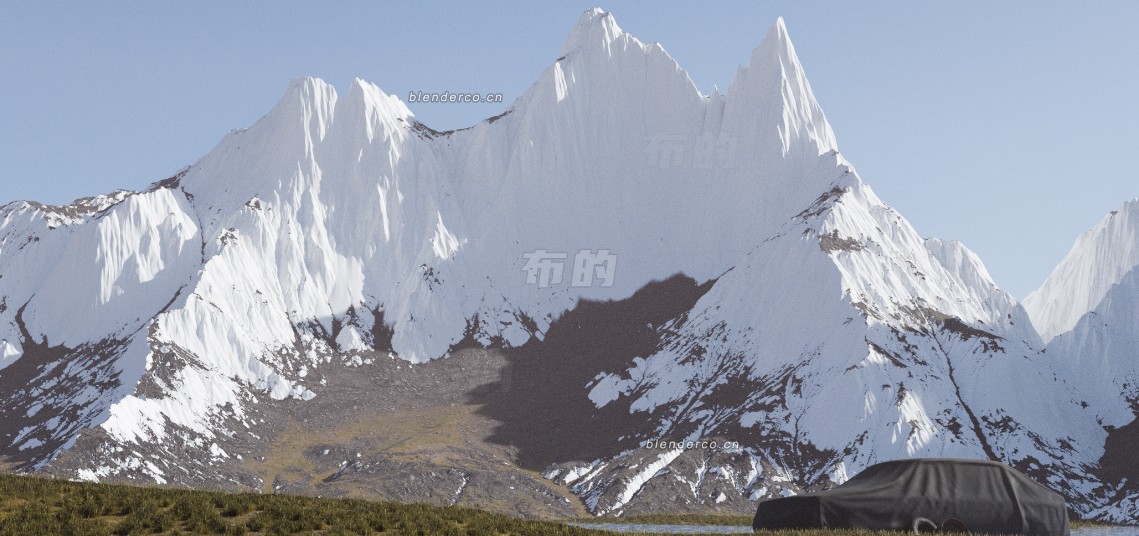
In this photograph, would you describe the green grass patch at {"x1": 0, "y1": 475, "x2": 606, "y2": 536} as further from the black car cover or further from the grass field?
the black car cover

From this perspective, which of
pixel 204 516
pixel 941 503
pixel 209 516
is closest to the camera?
pixel 204 516

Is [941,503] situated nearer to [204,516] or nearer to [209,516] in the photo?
[209,516]

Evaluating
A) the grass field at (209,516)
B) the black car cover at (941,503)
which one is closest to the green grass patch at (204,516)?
the grass field at (209,516)

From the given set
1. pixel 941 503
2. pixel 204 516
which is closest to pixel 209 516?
pixel 204 516

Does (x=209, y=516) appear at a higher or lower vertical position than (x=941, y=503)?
higher

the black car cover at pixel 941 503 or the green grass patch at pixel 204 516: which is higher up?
the green grass patch at pixel 204 516

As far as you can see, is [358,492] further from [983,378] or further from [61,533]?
[61,533]

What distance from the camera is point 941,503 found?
56.0 m

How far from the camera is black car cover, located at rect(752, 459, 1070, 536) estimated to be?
183ft

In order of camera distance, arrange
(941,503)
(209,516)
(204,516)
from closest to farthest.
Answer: (204,516) → (209,516) → (941,503)

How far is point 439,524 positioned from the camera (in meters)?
49.5

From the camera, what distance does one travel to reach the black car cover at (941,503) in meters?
55.8

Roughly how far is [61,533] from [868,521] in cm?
3598

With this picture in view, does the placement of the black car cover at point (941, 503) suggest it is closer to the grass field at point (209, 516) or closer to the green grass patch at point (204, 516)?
the grass field at point (209, 516)
